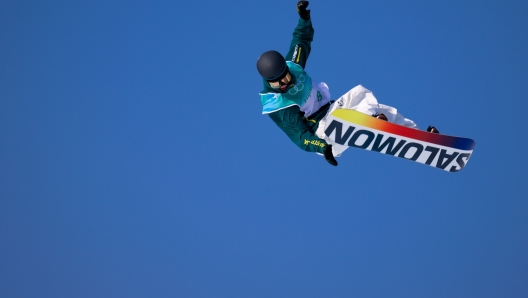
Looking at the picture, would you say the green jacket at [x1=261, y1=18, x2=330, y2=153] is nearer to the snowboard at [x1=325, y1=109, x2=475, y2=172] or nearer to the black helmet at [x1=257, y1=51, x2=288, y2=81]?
the snowboard at [x1=325, y1=109, x2=475, y2=172]

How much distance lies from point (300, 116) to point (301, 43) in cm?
139

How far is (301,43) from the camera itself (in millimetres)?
10609

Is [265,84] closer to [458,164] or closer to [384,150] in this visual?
[384,150]

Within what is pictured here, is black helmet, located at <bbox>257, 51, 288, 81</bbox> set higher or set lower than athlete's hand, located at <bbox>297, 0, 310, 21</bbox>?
lower

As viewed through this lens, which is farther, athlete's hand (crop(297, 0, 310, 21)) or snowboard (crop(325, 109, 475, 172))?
athlete's hand (crop(297, 0, 310, 21))

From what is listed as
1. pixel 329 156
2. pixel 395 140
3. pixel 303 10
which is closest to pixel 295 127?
pixel 329 156

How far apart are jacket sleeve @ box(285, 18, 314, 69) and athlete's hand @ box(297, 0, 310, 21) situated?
0.07m

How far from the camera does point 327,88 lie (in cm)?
1075

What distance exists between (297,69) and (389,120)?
168 centimetres

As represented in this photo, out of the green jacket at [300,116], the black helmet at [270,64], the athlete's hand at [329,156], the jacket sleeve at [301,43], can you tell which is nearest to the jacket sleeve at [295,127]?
the green jacket at [300,116]

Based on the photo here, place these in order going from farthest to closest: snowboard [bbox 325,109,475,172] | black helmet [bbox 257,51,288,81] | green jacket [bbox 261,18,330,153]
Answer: green jacket [bbox 261,18,330,153]
snowboard [bbox 325,109,475,172]
black helmet [bbox 257,51,288,81]

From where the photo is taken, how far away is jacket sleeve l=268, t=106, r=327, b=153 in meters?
9.68

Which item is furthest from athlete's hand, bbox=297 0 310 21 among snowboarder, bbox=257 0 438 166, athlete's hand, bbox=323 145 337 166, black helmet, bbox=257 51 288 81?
athlete's hand, bbox=323 145 337 166

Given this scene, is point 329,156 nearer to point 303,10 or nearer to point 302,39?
point 302,39
